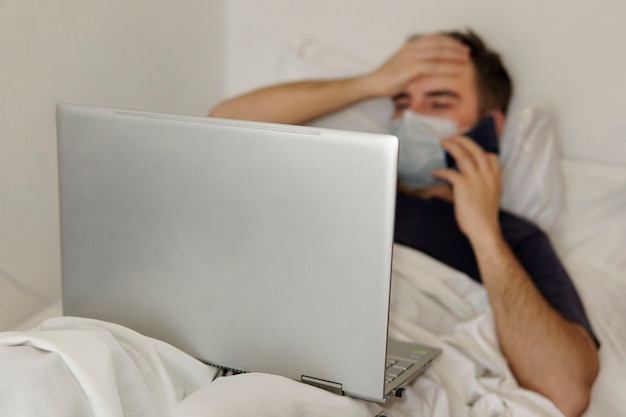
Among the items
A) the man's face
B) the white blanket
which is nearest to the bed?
the white blanket

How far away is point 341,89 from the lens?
189cm

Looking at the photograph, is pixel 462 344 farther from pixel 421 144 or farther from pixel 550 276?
pixel 421 144

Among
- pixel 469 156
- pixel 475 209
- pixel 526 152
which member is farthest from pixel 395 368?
pixel 526 152

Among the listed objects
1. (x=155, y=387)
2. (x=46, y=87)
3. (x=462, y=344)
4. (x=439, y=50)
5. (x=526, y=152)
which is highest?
(x=439, y=50)

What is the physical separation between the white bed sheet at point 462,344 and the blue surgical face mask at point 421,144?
0.25 meters

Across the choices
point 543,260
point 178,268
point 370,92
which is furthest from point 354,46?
point 178,268

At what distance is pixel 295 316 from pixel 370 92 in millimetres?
1019

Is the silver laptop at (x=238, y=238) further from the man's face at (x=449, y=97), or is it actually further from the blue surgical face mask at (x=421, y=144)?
the man's face at (x=449, y=97)

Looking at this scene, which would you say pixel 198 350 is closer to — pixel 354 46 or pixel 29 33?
pixel 29 33

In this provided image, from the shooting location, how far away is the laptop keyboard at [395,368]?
3.59 ft

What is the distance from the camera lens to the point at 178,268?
1036 mm

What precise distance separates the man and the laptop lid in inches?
21.6

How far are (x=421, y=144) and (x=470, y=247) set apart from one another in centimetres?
27

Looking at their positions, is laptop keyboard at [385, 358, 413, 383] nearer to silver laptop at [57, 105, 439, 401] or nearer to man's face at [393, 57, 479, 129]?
silver laptop at [57, 105, 439, 401]
